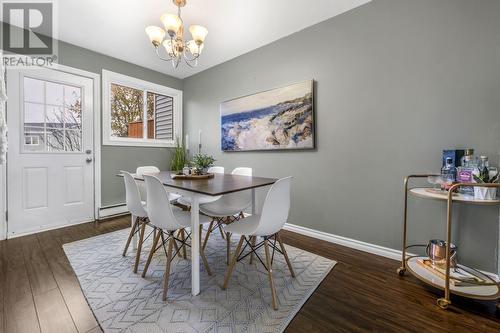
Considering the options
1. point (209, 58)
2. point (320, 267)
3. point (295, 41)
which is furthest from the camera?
point (209, 58)

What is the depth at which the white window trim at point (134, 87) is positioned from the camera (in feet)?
10.8

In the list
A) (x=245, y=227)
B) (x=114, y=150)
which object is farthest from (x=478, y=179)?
(x=114, y=150)

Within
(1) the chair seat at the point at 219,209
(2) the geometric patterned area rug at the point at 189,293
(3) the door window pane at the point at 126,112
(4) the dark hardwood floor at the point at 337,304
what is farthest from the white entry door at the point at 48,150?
(1) the chair seat at the point at 219,209

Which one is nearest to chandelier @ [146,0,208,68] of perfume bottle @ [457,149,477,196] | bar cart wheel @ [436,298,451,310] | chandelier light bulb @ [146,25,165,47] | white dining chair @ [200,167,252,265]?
chandelier light bulb @ [146,25,165,47]

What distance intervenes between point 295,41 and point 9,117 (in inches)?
140

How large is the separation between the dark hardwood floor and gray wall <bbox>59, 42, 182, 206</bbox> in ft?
4.70

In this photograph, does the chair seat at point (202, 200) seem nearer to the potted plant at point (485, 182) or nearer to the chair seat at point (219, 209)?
the chair seat at point (219, 209)

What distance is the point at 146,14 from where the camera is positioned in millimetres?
2316

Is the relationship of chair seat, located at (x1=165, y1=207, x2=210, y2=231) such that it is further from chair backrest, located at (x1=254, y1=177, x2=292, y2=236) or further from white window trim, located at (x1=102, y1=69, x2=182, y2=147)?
white window trim, located at (x1=102, y1=69, x2=182, y2=147)

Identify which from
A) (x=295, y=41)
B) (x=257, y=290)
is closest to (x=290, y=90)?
(x=295, y=41)

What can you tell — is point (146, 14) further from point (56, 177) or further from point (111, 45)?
→ point (56, 177)

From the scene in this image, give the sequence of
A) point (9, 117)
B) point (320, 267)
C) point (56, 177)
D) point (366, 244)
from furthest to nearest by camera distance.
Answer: point (56, 177) → point (9, 117) → point (366, 244) → point (320, 267)

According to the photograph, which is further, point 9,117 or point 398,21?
point 9,117

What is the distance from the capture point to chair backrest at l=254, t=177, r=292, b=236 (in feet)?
4.58
